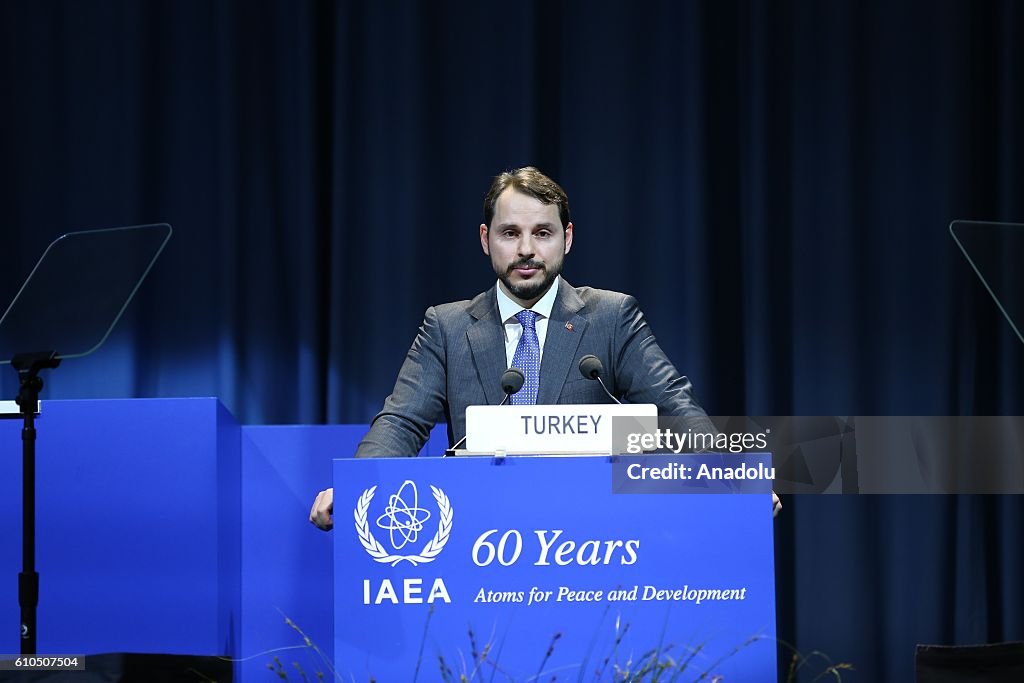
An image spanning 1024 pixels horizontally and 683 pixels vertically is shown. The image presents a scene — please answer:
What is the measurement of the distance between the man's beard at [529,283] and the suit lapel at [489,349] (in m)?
0.09

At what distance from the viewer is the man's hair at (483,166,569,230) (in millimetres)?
3799

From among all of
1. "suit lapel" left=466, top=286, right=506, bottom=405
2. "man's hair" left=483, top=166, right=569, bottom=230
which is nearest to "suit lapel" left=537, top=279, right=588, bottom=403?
"suit lapel" left=466, top=286, right=506, bottom=405

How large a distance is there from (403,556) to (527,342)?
1.26m

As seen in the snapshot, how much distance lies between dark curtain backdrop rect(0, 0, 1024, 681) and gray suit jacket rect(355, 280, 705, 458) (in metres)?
1.37

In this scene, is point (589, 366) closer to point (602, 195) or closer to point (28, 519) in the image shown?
point (28, 519)

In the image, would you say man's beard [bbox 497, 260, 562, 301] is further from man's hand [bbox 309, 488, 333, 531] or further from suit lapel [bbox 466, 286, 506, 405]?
man's hand [bbox 309, 488, 333, 531]

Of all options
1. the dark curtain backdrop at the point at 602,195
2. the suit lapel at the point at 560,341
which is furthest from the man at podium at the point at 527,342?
the dark curtain backdrop at the point at 602,195

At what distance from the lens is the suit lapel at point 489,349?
143 inches

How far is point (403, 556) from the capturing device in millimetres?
2576

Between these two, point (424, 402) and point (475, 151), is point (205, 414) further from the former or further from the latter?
point (475, 151)

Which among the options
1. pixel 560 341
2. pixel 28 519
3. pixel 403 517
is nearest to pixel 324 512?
pixel 403 517

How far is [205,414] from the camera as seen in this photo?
3746 millimetres

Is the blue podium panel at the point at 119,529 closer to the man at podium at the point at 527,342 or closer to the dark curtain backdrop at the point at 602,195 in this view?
the man at podium at the point at 527,342

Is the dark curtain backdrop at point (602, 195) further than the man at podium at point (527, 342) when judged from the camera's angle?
Yes
